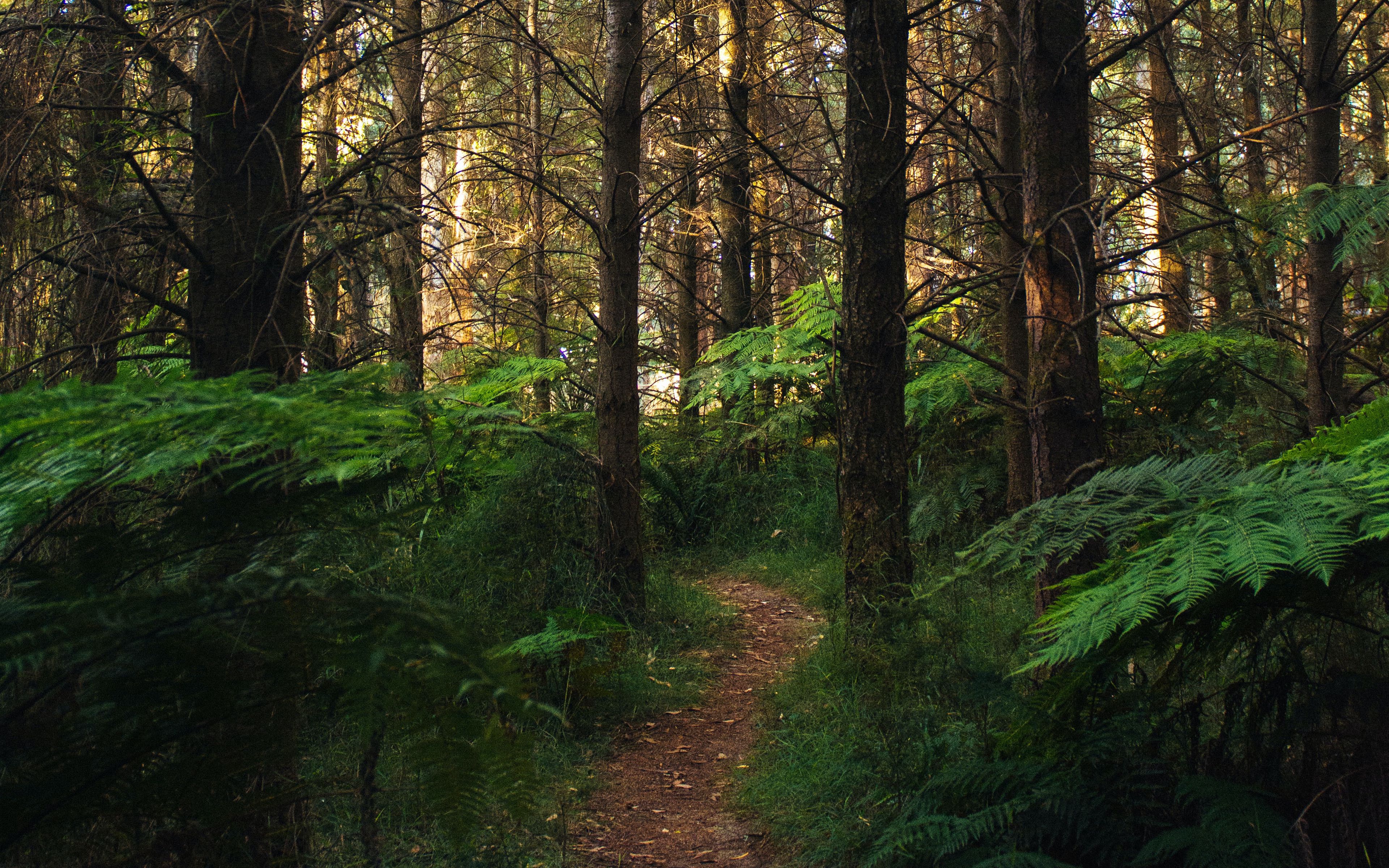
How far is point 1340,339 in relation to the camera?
14.8ft

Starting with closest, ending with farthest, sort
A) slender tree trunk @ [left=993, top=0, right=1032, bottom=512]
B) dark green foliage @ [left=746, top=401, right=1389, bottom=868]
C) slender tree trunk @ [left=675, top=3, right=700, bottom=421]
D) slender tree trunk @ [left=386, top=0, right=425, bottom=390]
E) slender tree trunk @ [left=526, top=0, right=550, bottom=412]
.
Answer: dark green foliage @ [left=746, top=401, right=1389, bottom=868] < slender tree trunk @ [left=386, top=0, right=425, bottom=390] < slender tree trunk @ [left=993, top=0, right=1032, bottom=512] < slender tree trunk @ [left=526, top=0, right=550, bottom=412] < slender tree trunk @ [left=675, top=3, right=700, bottom=421]

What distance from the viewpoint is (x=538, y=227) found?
1241cm

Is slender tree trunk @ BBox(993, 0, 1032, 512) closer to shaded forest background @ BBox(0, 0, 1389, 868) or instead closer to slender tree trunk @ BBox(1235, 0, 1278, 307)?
shaded forest background @ BBox(0, 0, 1389, 868)

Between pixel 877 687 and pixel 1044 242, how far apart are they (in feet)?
8.20

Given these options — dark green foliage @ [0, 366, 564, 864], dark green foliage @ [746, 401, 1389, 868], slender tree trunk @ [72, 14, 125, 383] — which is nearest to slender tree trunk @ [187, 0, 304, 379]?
slender tree trunk @ [72, 14, 125, 383]

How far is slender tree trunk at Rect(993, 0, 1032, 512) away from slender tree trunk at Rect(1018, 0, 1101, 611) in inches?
73.1

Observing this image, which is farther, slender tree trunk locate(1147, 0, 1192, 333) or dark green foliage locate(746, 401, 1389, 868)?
slender tree trunk locate(1147, 0, 1192, 333)

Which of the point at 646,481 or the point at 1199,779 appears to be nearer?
the point at 1199,779

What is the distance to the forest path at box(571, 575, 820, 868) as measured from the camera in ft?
13.0

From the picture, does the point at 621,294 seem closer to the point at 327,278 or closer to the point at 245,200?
the point at 327,278

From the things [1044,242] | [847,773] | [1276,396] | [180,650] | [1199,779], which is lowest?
[847,773]

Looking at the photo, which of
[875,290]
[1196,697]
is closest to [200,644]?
[1196,697]

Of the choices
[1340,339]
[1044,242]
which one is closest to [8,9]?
[1044,242]

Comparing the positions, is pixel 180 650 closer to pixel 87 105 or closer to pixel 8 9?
pixel 87 105
